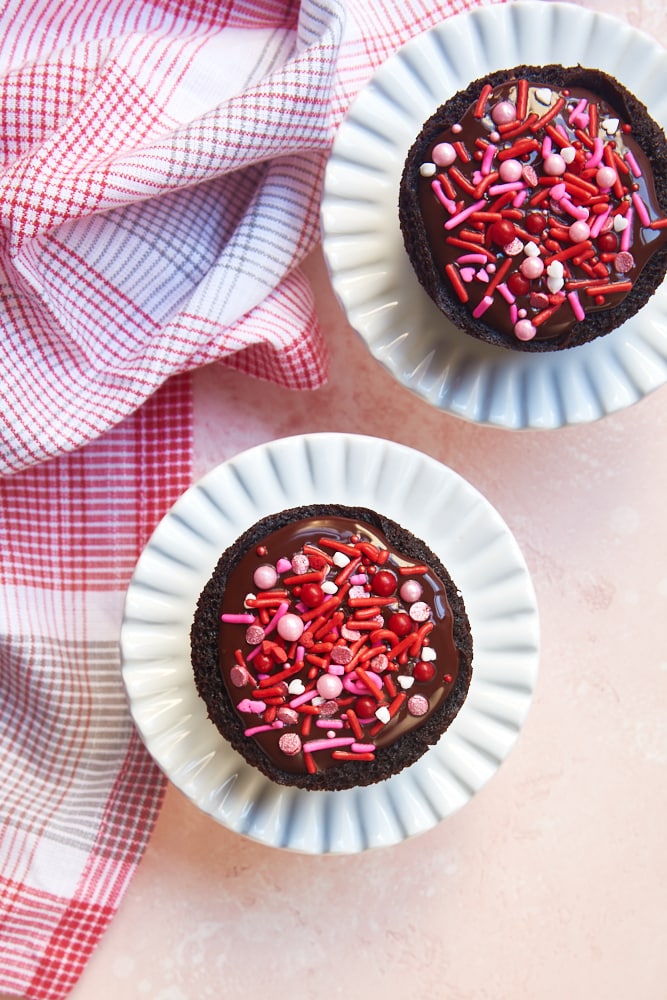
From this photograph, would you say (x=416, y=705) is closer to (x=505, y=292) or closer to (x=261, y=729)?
(x=261, y=729)

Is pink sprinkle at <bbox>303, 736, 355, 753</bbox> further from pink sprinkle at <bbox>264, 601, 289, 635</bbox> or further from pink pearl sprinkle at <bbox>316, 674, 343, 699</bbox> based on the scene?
pink sprinkle at <bbox>264, 601, 289, 635</bbox>

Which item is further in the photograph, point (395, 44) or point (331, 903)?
point (331, 903)

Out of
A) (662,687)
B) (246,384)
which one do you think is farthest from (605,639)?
(246,384)

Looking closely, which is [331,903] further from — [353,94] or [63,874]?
[353,94]

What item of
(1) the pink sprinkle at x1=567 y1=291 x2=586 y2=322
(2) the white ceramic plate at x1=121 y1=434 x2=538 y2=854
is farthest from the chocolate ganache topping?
(1) the pink sprinkle at x1=567 y1=291 x2=586 y2=322

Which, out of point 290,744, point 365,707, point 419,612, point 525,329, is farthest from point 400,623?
point 525,329

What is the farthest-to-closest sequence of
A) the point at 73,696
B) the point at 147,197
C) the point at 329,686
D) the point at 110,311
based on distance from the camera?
the point at 73,696, the point at 110,311, the point at 147,197, the point at 329,686
